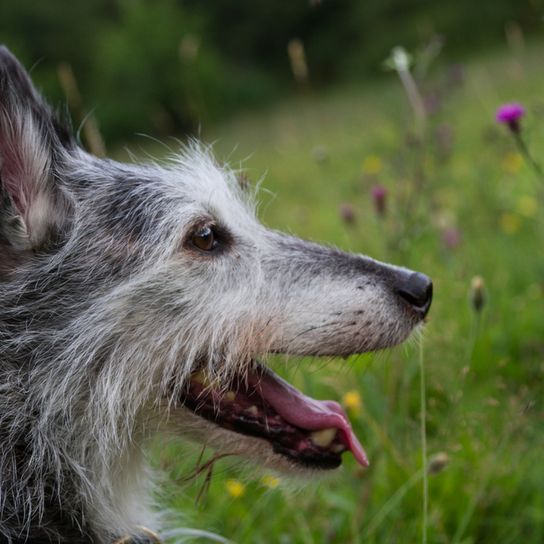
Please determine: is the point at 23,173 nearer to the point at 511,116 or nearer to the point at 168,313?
the point at 168,313

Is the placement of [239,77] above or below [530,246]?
above

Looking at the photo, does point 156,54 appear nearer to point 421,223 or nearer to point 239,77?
point 239,77

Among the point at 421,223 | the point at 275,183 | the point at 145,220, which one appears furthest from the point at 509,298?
the point at 275,183

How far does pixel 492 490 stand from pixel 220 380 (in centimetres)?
116

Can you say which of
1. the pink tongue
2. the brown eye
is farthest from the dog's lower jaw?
the brown eye

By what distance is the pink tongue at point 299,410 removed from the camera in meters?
2.51

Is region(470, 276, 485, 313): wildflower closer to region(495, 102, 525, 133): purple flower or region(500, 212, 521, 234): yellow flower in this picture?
region(495, 102, 525, 133): purple flower

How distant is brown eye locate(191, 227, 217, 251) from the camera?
8.58 feet

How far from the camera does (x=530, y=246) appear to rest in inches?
191

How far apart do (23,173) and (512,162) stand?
520 cm

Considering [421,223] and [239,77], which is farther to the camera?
[239,77]

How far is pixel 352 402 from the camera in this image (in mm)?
3373

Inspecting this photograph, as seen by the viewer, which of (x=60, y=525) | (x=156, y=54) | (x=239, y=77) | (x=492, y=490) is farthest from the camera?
(x=239, y=77)

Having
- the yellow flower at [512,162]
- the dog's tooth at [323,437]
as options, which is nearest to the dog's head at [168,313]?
the dog's tooth at [323,437]
